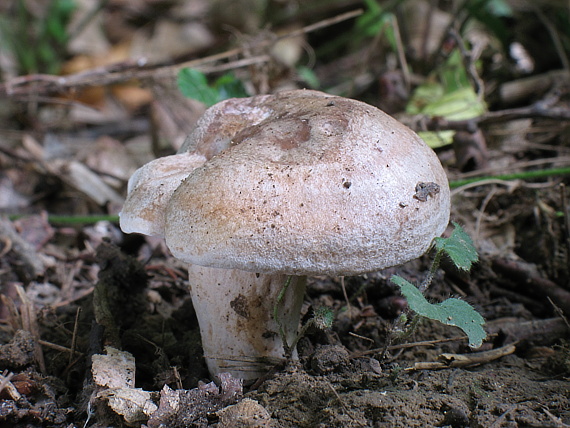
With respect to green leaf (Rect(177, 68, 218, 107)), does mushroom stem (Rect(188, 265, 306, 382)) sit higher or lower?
lower

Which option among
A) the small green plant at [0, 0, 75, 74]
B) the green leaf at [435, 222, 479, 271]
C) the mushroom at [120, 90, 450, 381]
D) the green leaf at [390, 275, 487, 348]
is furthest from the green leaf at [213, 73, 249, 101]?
the small green plant at [0, 0, 75, 74]

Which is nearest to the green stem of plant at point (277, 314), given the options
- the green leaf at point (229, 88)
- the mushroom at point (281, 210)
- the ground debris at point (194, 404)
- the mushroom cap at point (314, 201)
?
the mushroom at point (281, 210)

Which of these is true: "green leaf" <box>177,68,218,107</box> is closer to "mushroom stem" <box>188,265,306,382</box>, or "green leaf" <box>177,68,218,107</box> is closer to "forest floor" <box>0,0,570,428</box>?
"forest floor" <box>0,0,570,428</box>

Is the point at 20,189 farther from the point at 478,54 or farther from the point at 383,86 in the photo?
the point at 478,54

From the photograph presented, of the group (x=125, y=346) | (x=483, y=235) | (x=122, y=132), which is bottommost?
(x=122, y=132)

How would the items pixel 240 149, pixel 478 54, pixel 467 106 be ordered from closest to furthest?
pixel 240 149, pixel 467 106, pixel 478 54

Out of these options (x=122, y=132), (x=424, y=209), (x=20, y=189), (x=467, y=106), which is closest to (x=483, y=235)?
(x=467, y=106)

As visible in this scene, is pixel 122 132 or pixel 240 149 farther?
pixel 122 132
